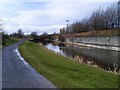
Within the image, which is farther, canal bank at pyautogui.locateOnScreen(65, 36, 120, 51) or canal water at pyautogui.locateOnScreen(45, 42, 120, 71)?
canal bank at pyautogui.locateOnScreen(65, 36, 120, 51)

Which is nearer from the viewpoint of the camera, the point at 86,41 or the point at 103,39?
the point at 103,39

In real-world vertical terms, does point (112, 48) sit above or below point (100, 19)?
below

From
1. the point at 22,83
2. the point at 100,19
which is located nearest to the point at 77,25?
the point at 100,19

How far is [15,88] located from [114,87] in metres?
4.02

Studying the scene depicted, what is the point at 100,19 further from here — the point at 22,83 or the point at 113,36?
the point at 22,83

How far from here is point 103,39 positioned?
7112cm

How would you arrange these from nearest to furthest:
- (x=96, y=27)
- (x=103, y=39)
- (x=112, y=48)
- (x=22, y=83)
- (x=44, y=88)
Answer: (x=44, y=88) → (x=22, y=83) → (x=112, y=48) → (x=103, y=39) → (x=96, y=27)

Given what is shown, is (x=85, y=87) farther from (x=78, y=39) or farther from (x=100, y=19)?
(x=78, y=39)

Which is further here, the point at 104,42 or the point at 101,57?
the point at 104,42

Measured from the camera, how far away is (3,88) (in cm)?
1101

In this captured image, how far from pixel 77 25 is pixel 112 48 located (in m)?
83.7

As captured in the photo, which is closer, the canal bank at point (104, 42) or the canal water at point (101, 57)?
the canal water at point (101, 57)

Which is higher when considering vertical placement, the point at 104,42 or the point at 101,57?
the point at 104,42

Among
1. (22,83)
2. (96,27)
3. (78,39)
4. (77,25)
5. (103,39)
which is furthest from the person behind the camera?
(77,25)
